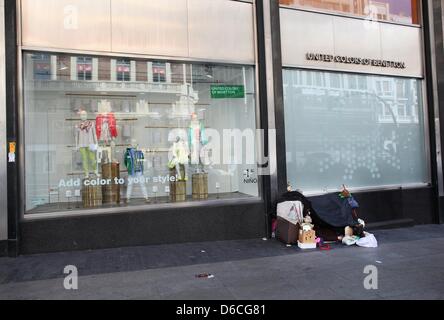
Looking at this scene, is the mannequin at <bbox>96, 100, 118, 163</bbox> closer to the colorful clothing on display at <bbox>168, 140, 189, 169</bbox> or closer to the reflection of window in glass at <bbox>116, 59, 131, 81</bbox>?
the reflection of window in glass at <bbox>116, 59, 131, 81</bbox>

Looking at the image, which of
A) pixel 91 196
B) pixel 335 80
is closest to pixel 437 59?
pixel 335 80

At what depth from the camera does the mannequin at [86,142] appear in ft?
24.7

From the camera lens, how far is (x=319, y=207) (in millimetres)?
7508

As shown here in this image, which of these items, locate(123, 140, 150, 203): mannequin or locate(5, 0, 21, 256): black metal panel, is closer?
locate(5, 0, 21, 256): black metal panel

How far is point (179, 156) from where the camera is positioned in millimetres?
8258

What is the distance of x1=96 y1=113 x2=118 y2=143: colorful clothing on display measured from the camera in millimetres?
7727

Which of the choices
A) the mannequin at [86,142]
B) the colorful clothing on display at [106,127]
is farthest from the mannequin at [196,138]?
the mannequin at [86,142]

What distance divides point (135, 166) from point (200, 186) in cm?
137

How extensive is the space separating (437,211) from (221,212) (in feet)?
17.8

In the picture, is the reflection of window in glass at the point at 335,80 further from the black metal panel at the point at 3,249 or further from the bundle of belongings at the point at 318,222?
the black metal panel at the point at 3,249

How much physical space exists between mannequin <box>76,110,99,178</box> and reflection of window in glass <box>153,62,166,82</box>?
5.03 ft

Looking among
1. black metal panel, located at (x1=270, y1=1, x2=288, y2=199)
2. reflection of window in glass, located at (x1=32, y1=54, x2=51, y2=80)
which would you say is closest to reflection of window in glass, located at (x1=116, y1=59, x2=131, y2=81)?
reflection of window in glass, located at (x1=32, y1=54, x2=51, y2=80)

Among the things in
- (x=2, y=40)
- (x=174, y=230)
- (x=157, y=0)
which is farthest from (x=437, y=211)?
(x=2, y=40)

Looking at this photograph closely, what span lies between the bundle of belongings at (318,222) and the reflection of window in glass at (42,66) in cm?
492
